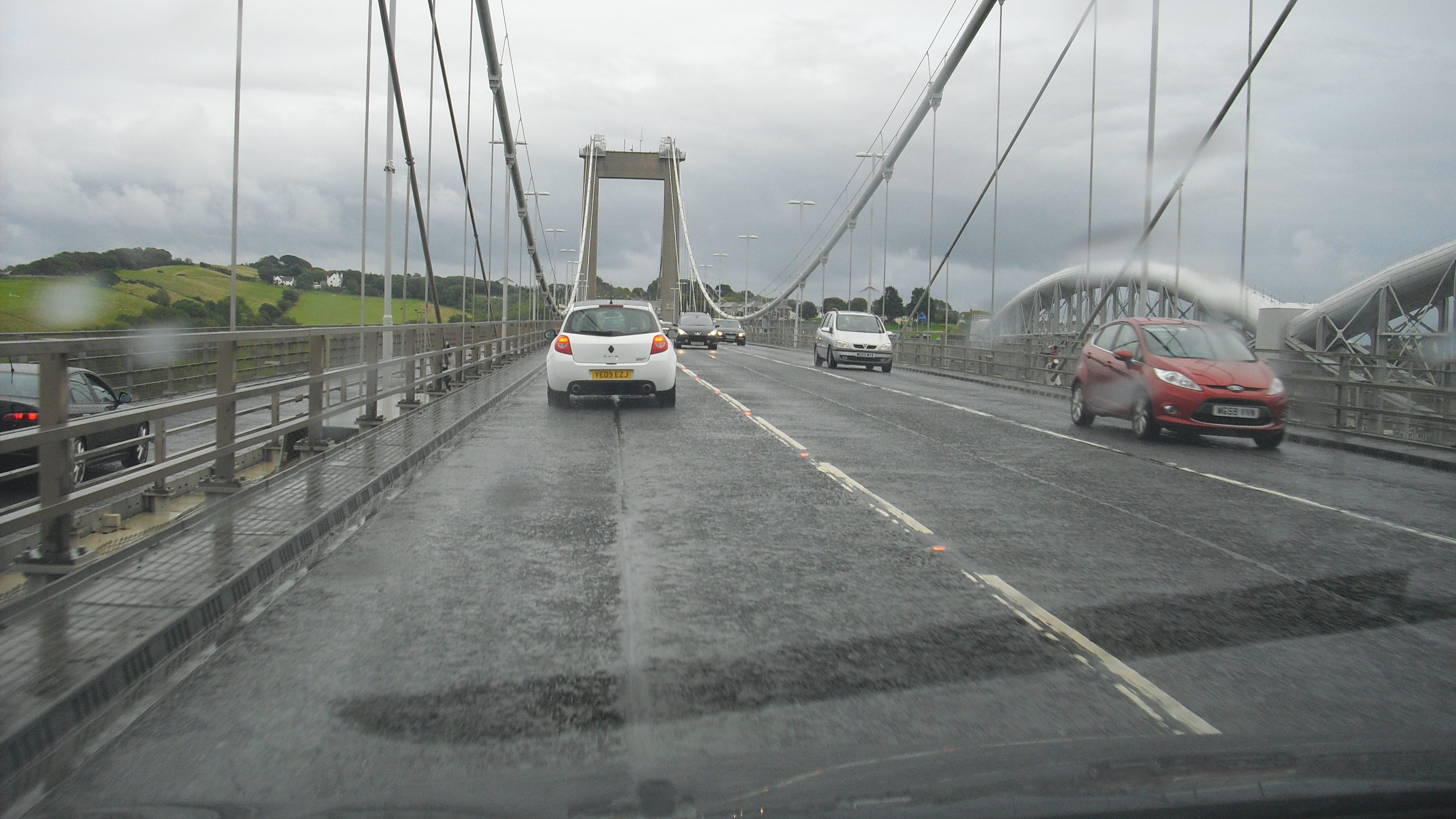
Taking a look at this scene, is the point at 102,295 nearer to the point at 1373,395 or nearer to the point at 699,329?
the point at 1373,395

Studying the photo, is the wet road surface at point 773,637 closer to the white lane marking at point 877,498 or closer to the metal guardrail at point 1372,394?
the white lane marking at point 877,498

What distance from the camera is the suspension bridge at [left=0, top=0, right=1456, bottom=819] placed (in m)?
2.77

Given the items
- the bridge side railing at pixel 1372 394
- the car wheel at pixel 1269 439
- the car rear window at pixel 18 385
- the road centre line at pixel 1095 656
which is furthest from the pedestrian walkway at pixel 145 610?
the bridge side railing at pixel 1372 394

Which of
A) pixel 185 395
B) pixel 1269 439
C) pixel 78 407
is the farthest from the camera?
pixel 1269 439

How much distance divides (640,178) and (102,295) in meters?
79.9

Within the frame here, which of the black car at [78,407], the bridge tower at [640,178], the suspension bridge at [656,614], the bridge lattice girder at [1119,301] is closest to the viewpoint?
the suspension bridge at [656,614]

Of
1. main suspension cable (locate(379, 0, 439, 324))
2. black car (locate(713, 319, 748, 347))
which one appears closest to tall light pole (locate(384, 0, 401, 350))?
main suspension cable (locate(379, 0, 439, 324))

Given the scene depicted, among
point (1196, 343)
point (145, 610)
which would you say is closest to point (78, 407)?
point (145, 610)

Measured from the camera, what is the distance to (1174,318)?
15.3m

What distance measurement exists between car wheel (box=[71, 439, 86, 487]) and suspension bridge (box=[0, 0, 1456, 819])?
0.06 metres

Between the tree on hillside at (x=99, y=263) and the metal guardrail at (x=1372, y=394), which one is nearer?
the tree on hillside at (x=99, y=263)

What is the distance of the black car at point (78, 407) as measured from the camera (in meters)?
8.63

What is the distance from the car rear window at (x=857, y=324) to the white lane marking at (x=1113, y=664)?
91.1 ft

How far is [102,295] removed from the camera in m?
12.9
